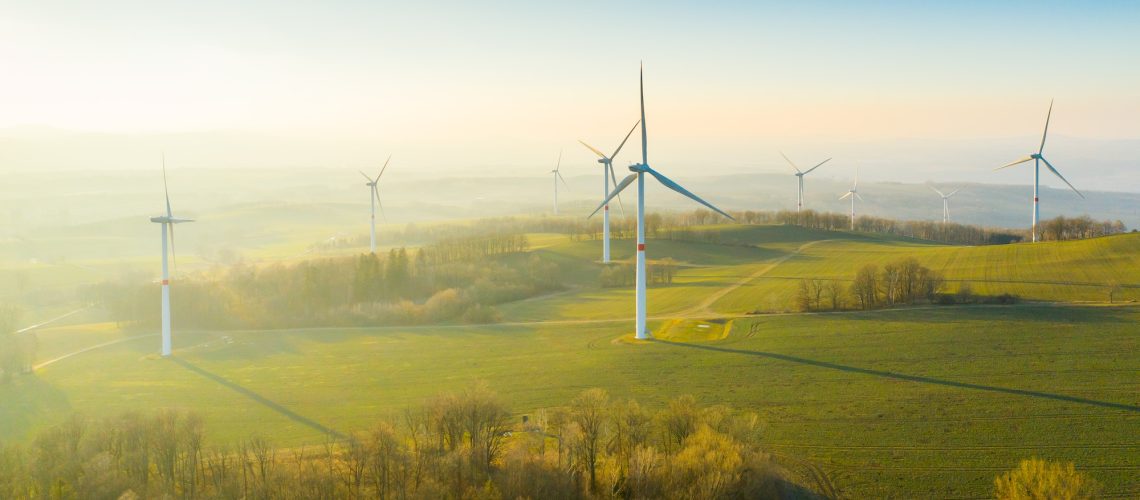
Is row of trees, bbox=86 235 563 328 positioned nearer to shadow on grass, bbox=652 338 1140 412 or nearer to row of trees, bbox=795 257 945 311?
shadow on grass, bbox=652 338 1140 412

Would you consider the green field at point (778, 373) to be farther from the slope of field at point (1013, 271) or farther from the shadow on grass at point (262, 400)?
the slope of field at point (1013, 271)

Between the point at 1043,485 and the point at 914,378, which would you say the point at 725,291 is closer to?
the point at 914,378

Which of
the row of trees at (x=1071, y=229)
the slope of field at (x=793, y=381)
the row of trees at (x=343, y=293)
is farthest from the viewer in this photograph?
the row of trees at (x=1071, y=229)

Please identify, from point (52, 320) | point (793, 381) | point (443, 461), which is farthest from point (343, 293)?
point (443, 461)

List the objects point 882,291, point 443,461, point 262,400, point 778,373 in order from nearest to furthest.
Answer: point 443,461 < point 778,373 < point 262,400 < point 882,291

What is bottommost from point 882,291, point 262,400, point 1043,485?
point 262,400

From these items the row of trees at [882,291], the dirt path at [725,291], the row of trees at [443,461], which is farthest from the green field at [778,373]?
the row of trees at [443,461]
